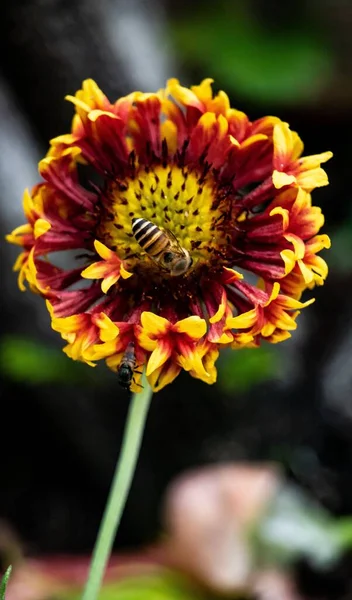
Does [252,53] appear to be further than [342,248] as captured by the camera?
Yes

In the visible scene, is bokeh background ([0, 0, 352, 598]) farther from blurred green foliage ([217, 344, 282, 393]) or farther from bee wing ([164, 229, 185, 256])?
bee wing ([164, 229, 185, 256])

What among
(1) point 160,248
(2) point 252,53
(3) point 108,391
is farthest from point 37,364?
(2) point 252,53

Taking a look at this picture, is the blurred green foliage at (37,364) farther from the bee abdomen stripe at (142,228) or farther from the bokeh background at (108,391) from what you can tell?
the bee abdomen stripe at (142,228)

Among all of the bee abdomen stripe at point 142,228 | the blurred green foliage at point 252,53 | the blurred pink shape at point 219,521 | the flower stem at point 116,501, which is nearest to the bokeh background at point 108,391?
the blurred pink shape at point 219,521

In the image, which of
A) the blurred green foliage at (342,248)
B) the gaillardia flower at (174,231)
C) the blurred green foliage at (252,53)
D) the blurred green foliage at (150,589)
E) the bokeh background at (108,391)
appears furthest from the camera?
the blurred green foliage at (252,53)

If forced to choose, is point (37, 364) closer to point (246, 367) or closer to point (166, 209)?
point (246, 367)

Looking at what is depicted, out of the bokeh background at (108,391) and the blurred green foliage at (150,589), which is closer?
the blurred green foliage at (150,589)

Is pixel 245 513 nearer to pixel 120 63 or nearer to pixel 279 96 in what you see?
pixel 120 63
